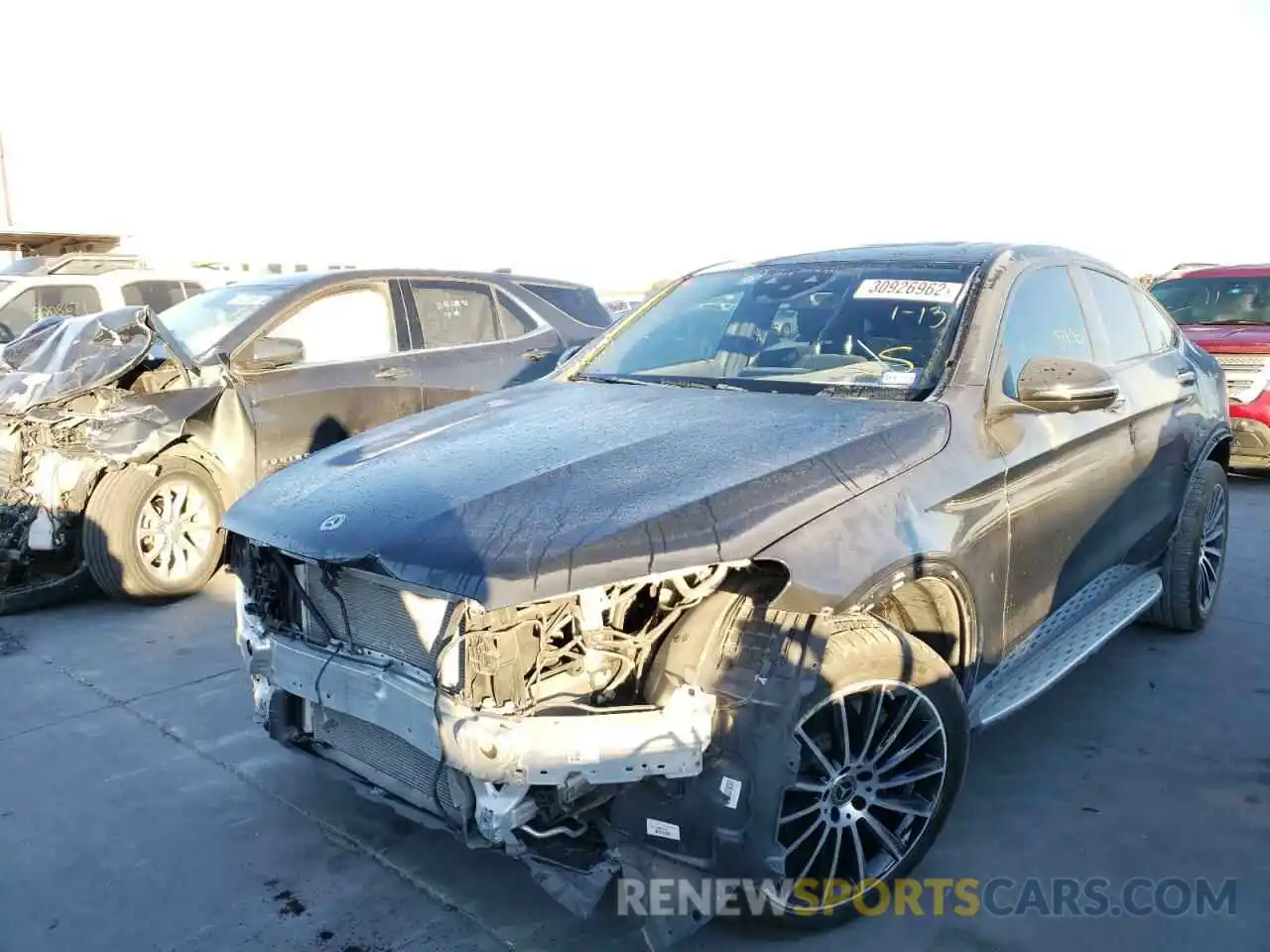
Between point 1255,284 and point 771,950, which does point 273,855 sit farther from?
point 1255,284

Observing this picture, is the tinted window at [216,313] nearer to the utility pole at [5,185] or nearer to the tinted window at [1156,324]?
the tinted window at [1156,324]

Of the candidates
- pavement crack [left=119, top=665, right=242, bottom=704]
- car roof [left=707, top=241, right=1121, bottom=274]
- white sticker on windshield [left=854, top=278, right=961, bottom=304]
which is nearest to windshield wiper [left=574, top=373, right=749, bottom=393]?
white sticker on windshield [left=854, top=278, right=961, bottom=304]

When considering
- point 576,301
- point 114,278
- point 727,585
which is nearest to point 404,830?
point 727,585

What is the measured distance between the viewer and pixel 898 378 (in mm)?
3215

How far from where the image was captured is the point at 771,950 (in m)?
2.59

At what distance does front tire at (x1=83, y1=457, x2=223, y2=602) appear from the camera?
532cm

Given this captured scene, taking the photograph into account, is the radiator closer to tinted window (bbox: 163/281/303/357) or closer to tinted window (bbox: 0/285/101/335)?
tinted window (bbox: 163/281/303/357)

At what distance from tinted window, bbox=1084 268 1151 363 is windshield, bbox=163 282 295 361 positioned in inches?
183

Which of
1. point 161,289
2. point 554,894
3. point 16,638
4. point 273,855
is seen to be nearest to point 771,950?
point 554,894

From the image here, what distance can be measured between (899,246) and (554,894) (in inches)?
109

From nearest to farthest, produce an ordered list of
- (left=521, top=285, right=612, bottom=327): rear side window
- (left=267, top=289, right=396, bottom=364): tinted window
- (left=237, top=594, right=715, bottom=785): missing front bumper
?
(left=237, top=594, right=715, bottom=785): missing front bumper < (left=267, top=289, right=396, bottom=364): tinted window < (left=521, top=285, right=612, bottom=327): rear side window

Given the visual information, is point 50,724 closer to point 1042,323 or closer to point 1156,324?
point 1042,323
